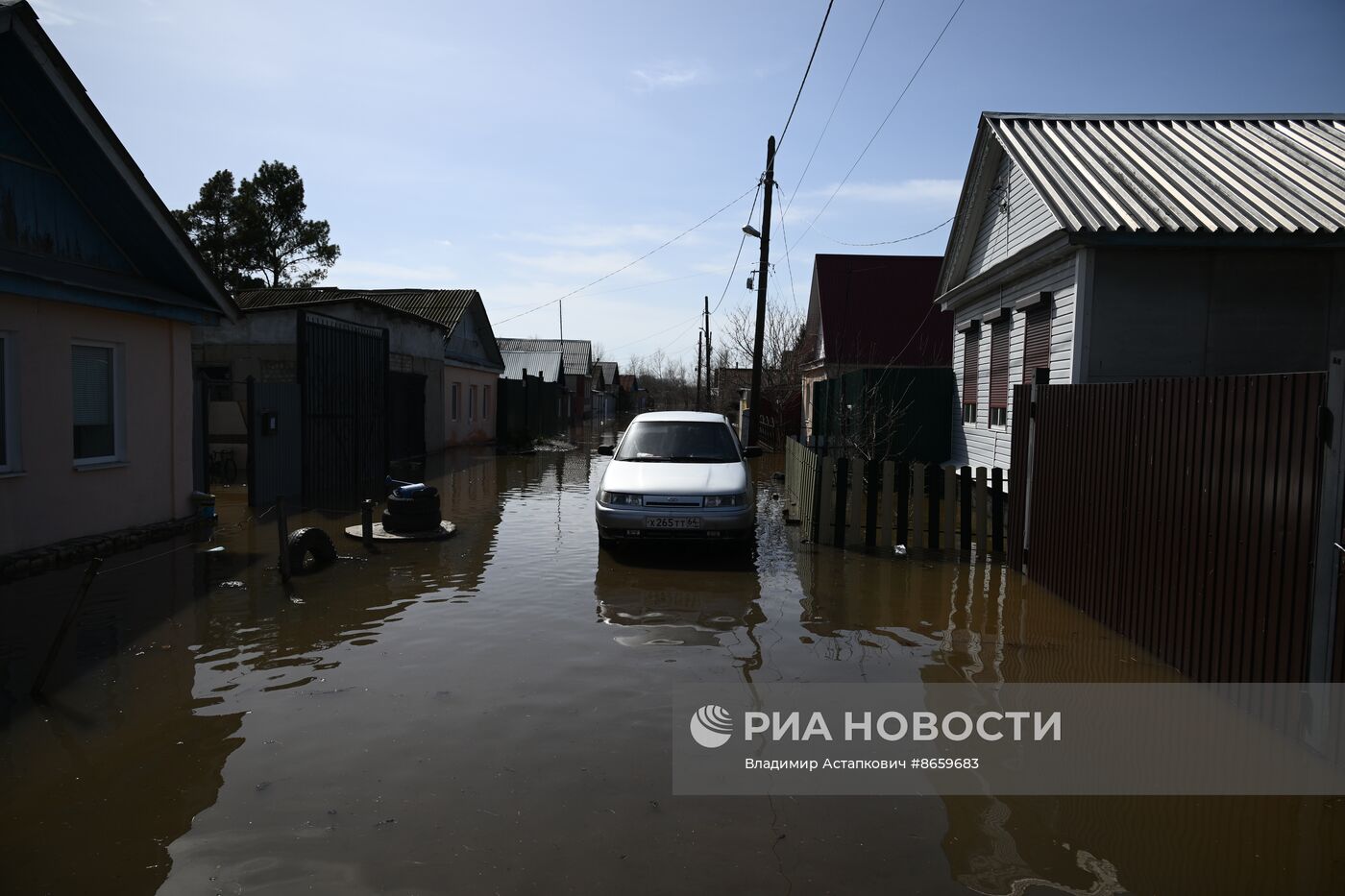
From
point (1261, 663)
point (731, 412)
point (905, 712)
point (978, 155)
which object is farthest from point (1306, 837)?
point (731, 412)

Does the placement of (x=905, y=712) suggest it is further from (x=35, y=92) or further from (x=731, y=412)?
(x=731, y=412)

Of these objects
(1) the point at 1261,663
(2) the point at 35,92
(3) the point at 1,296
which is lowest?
(1) the point at 1261,663

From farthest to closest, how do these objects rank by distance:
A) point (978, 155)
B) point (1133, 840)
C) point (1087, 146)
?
point (978, 155) < point (1087, 146) < point (1133, 840)

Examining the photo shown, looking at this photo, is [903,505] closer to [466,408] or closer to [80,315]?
[80,315]

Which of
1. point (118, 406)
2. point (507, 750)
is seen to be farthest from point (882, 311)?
point (507, 750)

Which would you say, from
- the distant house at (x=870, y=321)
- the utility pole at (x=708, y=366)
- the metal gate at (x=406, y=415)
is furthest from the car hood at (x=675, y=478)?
the utility pole at (x=708, y=366)

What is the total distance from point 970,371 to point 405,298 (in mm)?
19297

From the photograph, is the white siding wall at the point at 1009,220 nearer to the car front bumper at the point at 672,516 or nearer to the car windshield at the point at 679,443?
the car windshield at the point at 679,443

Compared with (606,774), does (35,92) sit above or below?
above

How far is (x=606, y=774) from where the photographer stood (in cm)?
407

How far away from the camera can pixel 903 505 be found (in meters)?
10.2

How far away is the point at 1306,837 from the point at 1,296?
988 centimetres

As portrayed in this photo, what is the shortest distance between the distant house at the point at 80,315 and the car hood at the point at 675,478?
5.21 m

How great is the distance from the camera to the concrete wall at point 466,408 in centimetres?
2514
